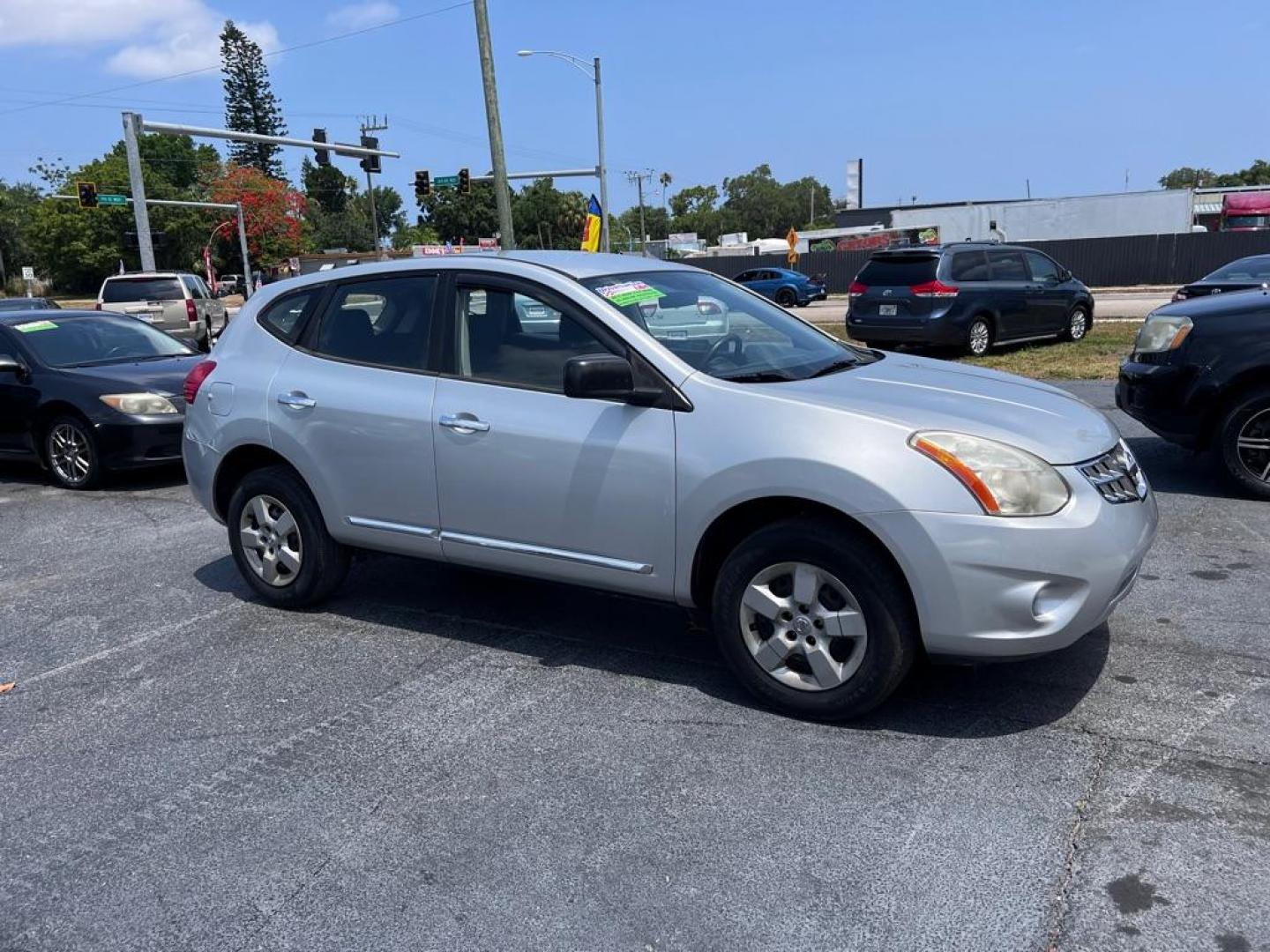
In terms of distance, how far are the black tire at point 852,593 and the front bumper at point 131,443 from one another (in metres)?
6.26

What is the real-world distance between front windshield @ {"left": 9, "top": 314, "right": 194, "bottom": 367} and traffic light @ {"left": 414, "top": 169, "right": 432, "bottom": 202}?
81.6 ft

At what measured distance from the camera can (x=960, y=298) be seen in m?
15.6

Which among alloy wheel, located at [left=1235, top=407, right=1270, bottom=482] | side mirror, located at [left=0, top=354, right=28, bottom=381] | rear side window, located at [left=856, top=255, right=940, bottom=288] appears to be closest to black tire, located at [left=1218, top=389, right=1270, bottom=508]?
alloy wheel, located at [left=1235, top=407, right=1270, bottom=482]

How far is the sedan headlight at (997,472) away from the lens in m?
3.62

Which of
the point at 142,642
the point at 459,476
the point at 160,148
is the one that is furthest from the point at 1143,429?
the point at 160,148

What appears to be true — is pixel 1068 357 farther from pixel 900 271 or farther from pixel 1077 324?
pixel 1077 324

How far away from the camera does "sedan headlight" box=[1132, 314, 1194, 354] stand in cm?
Result: 718

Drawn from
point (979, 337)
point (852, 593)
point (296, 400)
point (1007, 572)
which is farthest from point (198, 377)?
point (979, 337)

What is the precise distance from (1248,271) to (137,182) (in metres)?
25.7

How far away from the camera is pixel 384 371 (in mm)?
4918

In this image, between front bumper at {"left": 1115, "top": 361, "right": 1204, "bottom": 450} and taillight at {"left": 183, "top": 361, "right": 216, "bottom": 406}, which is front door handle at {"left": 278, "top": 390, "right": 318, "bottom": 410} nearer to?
taillight at {"left": 183, "top": 361, "right": 216, "bottom": 406}

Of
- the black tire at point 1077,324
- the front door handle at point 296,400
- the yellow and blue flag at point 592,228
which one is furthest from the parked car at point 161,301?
the front door handle at point 296,400

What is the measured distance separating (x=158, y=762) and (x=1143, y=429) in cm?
844

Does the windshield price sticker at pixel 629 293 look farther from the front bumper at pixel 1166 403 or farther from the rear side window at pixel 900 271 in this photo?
the rear side window at pixel 900 271
